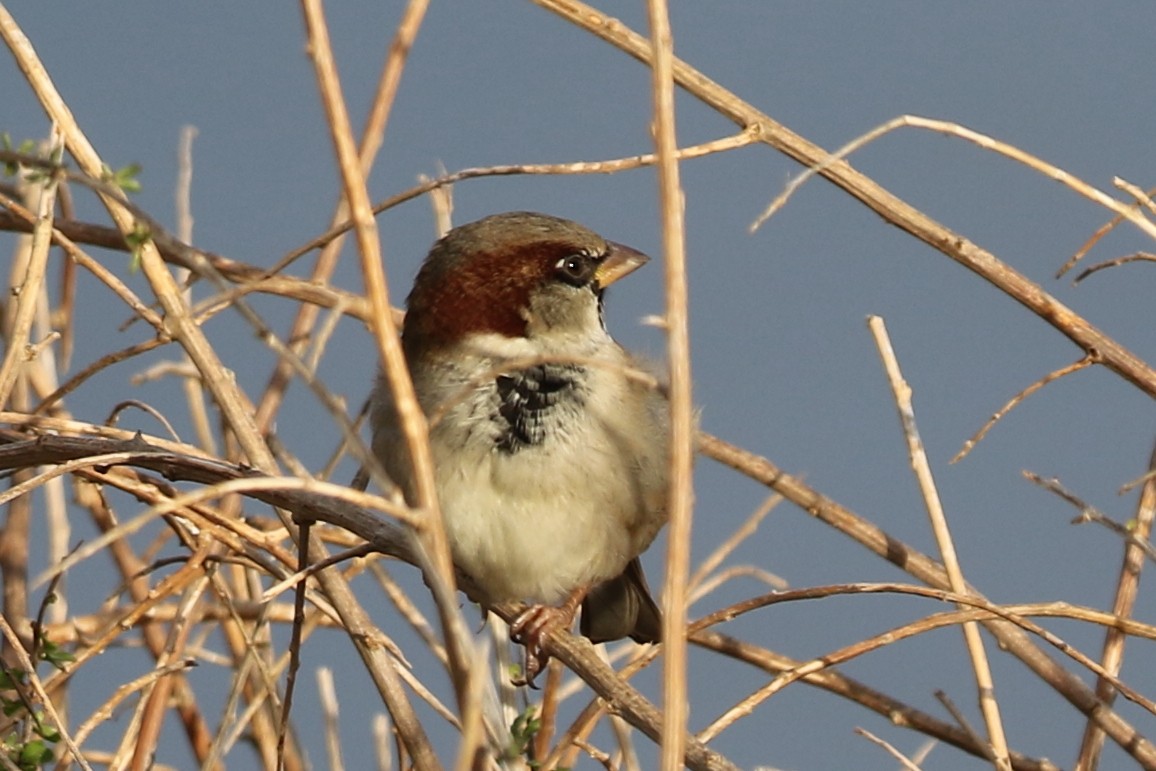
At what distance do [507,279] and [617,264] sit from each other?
19 centimetres

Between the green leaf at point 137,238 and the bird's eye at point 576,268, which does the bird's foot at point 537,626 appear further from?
the green leaf at point 137,238

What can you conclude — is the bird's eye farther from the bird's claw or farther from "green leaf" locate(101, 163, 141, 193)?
"green leaf" locate(101, 163, 141, 193)

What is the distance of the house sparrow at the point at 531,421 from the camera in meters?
2.39

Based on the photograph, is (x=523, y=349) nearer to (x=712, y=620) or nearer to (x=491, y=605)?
A: (x=491, y=605)

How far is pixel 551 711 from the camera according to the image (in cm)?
252

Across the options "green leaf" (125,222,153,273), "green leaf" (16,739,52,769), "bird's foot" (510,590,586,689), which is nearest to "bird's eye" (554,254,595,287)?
"bird's foot" (510,590,586,689)

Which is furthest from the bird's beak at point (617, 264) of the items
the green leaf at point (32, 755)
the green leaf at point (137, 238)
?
the green leaf at point (137, 238)

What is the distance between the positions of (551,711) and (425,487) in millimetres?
1431

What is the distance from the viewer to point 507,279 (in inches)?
99.0

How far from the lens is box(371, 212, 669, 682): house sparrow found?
2.39 m

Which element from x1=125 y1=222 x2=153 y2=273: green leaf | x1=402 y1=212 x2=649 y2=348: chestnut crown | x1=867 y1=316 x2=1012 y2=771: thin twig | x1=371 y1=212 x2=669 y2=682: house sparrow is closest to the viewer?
x1=125 y1=222 x2=153 y2=273: green leaf

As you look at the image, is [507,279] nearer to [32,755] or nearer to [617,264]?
[617,264]

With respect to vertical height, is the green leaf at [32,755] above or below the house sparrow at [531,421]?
below

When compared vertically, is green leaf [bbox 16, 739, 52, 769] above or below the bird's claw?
below
